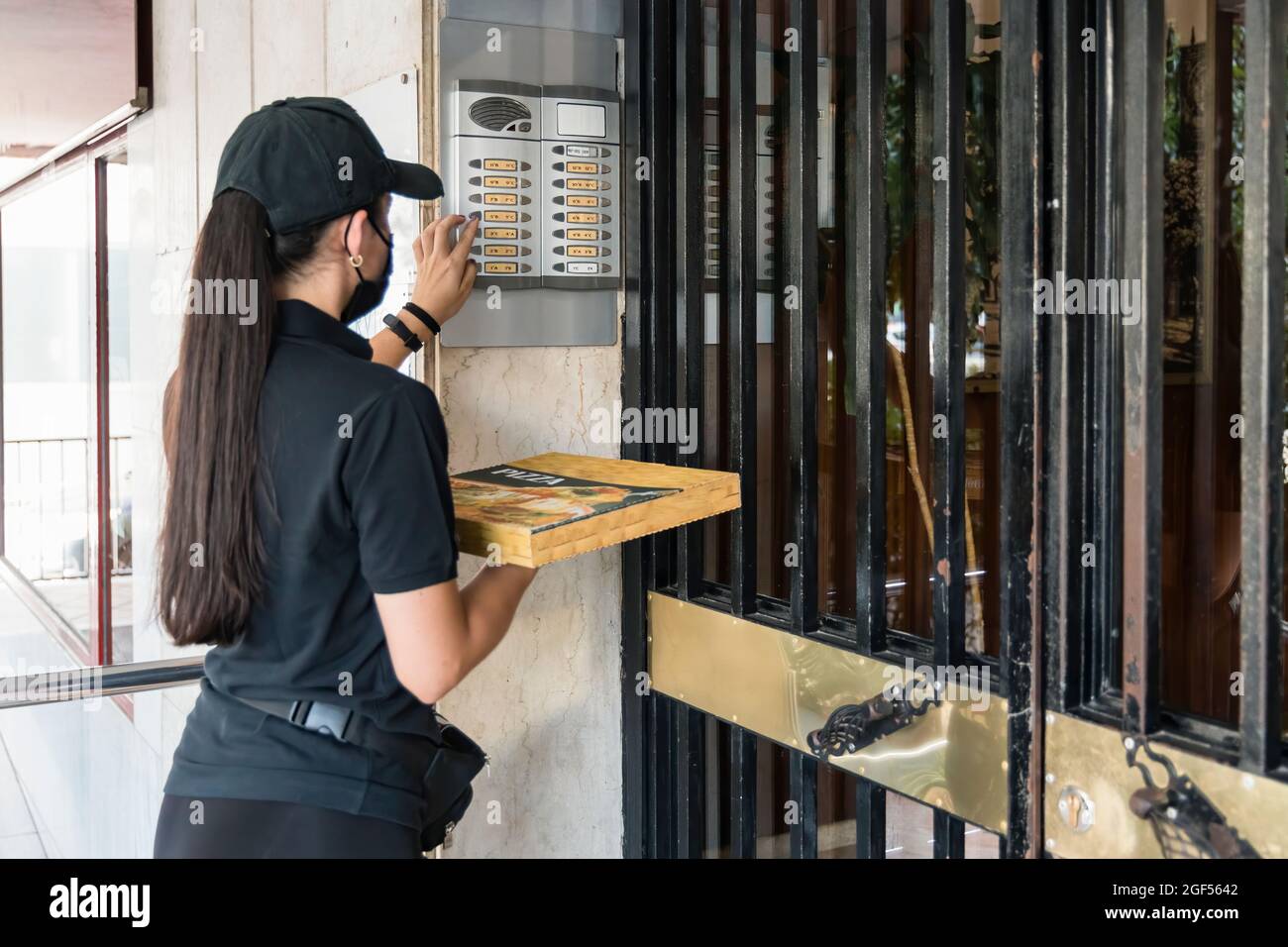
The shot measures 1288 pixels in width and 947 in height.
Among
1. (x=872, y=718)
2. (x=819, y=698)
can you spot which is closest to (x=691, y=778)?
(x=819, y=698)

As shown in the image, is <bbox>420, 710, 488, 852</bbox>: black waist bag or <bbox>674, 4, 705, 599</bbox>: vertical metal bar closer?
<bbox>420, 710, 488, 852</bbox>: black waist bag

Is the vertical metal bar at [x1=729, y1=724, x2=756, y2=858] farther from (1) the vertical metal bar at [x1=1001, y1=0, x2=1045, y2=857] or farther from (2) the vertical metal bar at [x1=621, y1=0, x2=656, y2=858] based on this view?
(1) the vertical metal bar at [x1=1001, y1=0, x2=1045, y2=857]

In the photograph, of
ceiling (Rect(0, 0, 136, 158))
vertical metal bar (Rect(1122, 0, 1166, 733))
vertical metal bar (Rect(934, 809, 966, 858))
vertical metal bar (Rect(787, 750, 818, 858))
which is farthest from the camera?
ceiling (Rect(0, 0, 136, 158))

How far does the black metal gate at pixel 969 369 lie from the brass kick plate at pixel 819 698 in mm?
18

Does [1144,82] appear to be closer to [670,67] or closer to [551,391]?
[670,67]

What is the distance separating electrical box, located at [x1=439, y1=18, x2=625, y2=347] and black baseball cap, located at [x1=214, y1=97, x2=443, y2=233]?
0.48 metres

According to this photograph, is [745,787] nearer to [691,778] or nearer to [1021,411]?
[691,778]

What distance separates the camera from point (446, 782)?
1408 mm

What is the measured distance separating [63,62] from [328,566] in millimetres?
2837

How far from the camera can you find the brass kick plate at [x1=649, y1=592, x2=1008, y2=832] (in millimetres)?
1404

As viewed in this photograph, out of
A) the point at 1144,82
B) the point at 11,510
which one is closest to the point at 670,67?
the point at 1144,82

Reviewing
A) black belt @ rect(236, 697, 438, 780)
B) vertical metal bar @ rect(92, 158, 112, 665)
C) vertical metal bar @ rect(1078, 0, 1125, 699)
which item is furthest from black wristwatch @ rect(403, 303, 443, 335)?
vertical metal bar @ rect(92, 158, 112, 665)

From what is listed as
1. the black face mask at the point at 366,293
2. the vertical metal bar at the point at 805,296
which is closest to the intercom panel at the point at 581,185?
the vertical metal bar at the point at 805,296

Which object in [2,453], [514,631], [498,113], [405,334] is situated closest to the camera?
[405,334]
